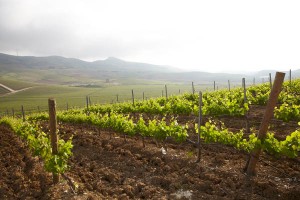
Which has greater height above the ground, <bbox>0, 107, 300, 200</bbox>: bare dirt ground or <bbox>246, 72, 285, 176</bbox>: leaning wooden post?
<bbox>246, 72, 285, 176</bbox>: leaning wooden post

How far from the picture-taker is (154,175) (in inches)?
337

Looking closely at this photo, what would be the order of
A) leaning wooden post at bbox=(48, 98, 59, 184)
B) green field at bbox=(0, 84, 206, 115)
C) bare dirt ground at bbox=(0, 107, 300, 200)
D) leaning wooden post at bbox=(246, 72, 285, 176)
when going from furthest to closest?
1. green field at bbox=(0, 84, 206, 115)
2. leaning wooden post at bbox=(48, 98, 59, 184)
3. bare dirt ground at bbox=(0, 107, 300, 200)
4. leaning wooden post at bbox=(246, 72, 285, 176)

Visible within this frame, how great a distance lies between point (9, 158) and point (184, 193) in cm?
693

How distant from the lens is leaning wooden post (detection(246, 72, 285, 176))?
270 inches

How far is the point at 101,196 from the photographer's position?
7.36 m

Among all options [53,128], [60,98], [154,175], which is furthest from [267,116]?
[60,98]

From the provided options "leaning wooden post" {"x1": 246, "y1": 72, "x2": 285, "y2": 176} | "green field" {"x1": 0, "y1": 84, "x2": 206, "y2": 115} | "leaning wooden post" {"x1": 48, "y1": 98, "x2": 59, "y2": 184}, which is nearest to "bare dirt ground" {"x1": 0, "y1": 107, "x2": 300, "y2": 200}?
"leaning wooden post" {"x1": 246, "y1": 72, "x2": 285, "y2": 176}

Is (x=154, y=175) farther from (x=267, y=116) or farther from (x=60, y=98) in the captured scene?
(x=60, y=98)

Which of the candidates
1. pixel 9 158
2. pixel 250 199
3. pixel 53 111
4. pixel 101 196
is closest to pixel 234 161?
pixel 250 199

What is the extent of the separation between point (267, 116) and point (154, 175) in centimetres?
377

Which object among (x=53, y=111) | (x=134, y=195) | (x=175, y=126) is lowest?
(x=134, y=195)

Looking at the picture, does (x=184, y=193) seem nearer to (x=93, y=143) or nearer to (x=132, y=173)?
(x=132, y=173)

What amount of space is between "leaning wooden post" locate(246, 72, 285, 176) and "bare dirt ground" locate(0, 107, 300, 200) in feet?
1.14

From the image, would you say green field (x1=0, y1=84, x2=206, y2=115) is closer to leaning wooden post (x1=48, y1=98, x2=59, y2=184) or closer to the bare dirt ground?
the bare dirt ground
